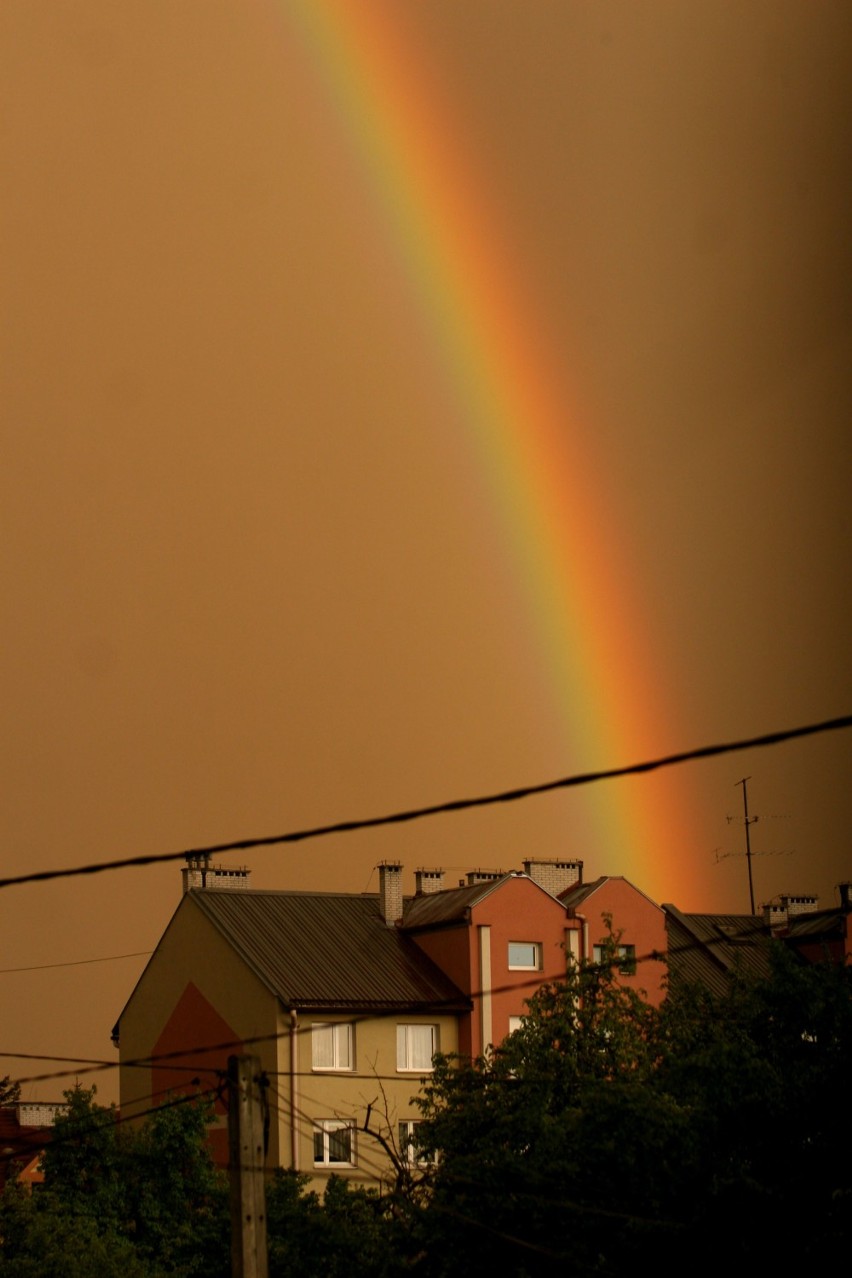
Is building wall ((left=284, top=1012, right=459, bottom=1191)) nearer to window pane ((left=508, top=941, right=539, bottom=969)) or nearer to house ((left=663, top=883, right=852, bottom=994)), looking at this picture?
window pane ((left=508, top=941, right=539, bottom=969))

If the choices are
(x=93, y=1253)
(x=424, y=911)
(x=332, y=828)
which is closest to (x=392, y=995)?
(x=424, y=911)

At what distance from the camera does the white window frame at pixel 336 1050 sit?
162ft

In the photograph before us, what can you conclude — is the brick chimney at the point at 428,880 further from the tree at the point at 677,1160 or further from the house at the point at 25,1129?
the tree at the point at 677,1160

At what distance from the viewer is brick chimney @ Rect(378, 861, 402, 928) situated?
5522 centimetres

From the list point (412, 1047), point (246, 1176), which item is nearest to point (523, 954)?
point (412, 1047)

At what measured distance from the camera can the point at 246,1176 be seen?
17.0m

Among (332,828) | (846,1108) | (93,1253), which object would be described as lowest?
(93,1253)

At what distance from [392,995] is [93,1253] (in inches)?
723

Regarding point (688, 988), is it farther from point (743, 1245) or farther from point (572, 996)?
point (743, 1245)

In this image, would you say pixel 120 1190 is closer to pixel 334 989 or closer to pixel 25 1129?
pixel 334 989

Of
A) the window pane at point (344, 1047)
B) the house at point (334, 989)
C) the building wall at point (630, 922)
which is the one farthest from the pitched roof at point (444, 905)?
the window pane at point (344, 1047)

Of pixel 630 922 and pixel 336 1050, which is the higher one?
pixel 630 922

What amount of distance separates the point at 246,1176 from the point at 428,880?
1677 inches

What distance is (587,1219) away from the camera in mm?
24016
